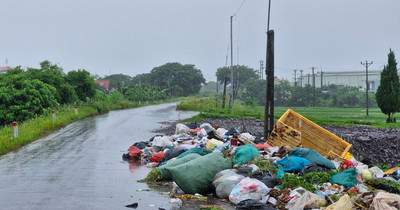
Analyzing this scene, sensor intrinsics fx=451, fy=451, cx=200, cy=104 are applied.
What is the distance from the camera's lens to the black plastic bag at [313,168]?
8633 millimetres

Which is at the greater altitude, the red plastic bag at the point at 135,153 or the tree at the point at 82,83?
the tree at the point at 82,83

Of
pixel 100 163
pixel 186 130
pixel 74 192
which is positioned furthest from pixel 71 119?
pixel 74 192

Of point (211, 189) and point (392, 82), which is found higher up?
point (392, 82)

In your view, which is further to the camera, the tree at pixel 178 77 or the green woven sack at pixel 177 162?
the tree at pixel 178 77

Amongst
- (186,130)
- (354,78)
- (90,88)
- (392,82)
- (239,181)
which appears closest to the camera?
(239,181)

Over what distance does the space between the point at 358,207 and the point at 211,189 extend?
3.05 m

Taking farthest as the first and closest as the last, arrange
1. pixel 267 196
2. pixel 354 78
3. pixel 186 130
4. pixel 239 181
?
pixel 354 78 < pixel 186 130 < pixel 239 181 < pixel 267 196

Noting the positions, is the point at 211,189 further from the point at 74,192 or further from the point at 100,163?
the point at 100,163

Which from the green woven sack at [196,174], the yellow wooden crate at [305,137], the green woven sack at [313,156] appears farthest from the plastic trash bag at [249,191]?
the yellow wooden crate at [305,137]

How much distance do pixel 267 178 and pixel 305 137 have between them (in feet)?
14.9

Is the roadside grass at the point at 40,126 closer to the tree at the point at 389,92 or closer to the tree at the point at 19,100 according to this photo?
the tree at the point at 19,100

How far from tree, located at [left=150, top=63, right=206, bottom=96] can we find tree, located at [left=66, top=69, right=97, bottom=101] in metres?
55.5

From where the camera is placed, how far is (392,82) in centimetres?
3459

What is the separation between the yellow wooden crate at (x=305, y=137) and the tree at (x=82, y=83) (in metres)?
29.9
